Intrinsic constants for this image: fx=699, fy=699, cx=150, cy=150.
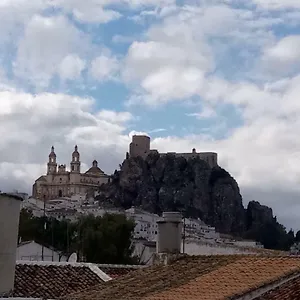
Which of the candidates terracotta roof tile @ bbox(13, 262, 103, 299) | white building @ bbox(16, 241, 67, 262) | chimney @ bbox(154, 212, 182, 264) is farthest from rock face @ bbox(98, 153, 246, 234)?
chimney @ bbox(154, 212, 182, 264)

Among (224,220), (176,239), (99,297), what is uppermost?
(224,220)

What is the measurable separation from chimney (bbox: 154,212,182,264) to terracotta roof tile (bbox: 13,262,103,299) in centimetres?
382

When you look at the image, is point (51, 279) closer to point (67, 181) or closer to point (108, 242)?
point (108, 242)

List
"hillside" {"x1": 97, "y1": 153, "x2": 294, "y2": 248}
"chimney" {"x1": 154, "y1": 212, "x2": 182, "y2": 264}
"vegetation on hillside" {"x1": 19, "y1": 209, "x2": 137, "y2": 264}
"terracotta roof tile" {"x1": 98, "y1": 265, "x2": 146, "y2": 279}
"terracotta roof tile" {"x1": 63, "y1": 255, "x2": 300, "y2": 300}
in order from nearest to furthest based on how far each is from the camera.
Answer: "terracotta roof tile" {"x1": 63, "y1": 255, "x2": 300, "y2": 300} → "chimney" {"x1": 154, "y1": 212, "x2": 182, "y2": 264} → "terracotta roof tile" {"x1": 98, "y1": 265, "x2": 146, "y2": 279} → "vegetation on hillside" {"x1": 19, "y1": 209, "x2": 137, "y2": 264} → "hillside" {"x1": 97, "y1": 153, "x2": 294, "y2": 248}

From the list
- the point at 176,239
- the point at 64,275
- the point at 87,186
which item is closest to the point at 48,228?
the point at 64,275

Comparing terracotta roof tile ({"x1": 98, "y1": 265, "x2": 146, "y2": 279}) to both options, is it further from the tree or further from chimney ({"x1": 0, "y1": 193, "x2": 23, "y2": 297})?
the tree

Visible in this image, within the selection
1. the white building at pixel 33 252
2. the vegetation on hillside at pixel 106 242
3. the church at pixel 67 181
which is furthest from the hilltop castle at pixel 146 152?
the white building at pixel 33 252

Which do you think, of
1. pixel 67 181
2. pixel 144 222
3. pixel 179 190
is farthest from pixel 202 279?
pixel 67 181

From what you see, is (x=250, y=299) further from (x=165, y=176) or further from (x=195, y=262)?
(x=165, y=176)

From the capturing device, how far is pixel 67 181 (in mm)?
174250

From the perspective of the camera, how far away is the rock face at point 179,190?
142875mm

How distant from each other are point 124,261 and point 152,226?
78941 millimetres

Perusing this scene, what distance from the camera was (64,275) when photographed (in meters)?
19.3

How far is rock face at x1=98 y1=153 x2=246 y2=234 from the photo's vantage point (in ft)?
469
